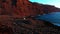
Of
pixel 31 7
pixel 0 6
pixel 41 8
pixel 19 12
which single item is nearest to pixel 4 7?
pixel 0 6

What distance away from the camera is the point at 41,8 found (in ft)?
73.1

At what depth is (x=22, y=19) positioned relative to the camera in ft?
43.7

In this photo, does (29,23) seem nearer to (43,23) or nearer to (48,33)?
(43,23)

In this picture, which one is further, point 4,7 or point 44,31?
point 4,7

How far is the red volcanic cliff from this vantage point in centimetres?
967

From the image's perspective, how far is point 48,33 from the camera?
9.62 metres

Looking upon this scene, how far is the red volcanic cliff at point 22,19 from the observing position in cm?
967

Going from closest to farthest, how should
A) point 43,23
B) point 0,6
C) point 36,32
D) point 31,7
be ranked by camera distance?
point 36,32 → point 43,23 → point 0,6 → point 31,7

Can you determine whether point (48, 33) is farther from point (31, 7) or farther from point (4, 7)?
point (31, 7)

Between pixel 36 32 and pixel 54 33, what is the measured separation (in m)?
1.02

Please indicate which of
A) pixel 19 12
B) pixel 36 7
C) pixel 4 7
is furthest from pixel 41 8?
pixel 4 7

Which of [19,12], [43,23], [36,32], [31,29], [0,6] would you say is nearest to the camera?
[36,32]

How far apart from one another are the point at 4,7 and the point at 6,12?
0.76 m

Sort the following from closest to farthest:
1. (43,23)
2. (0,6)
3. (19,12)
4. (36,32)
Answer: (36,32), (43,23), (0,6), (19,12)
